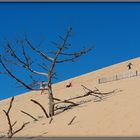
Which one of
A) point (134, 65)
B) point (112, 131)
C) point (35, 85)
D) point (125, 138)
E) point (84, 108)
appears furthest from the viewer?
point (134, 65)

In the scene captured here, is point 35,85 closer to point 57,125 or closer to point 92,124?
point 57,125

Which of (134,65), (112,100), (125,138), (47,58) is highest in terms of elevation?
(134,65)

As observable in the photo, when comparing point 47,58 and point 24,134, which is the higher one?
point 47,58

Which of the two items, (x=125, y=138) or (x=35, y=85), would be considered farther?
(x=35, y=85)

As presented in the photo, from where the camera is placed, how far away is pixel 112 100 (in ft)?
58.4

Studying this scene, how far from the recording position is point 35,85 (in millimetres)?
19562

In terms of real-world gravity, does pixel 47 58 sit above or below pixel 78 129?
above

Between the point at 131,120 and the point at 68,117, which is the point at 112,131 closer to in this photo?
the point at 131,120

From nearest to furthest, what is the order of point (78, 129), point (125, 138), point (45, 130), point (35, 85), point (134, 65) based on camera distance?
point (125, 138) → point (78, 129) → point (45, 130) → point (35, 85) → point (134, 65)

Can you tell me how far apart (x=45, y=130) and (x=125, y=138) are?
4121mm

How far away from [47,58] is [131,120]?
712 cm

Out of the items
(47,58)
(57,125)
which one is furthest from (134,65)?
(57,125)

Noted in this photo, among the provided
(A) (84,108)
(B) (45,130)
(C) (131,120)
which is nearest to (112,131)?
(C) (131,120)

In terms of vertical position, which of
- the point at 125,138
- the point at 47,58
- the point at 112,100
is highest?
the point at 47,58
